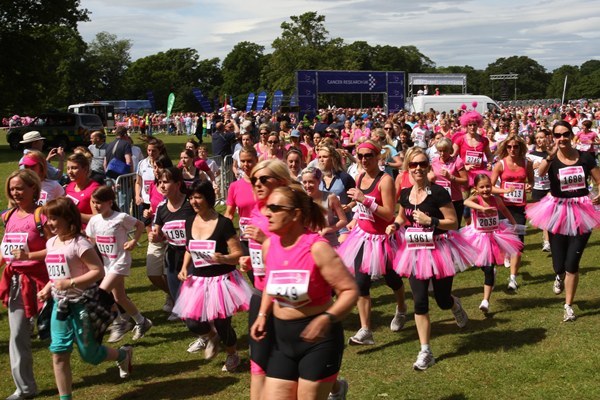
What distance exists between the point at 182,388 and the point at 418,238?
8.60 ft

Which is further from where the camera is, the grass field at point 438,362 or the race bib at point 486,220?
the race bib at point 486,220

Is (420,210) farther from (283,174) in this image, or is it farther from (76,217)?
(76,217)

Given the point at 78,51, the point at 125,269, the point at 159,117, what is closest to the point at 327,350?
the point at 125,269

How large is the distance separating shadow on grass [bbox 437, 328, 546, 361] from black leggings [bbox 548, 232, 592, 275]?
800mm

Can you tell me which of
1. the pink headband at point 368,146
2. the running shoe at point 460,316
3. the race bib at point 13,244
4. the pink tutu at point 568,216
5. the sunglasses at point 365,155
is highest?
the pink headband at point 368,146

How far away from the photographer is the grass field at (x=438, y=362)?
6.14m

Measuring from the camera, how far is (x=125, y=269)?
23.5 ft

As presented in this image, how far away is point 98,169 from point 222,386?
831cm

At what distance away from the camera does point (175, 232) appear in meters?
7.20

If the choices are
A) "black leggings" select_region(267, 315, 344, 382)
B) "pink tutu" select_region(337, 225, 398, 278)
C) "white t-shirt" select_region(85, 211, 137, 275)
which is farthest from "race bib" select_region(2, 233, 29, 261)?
"pink tutu" select_region(337, 225, 398, 278)

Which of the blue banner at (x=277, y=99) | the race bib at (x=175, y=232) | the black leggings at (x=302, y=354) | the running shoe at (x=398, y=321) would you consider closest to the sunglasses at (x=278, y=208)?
the black leggings at (x=302, y=354)

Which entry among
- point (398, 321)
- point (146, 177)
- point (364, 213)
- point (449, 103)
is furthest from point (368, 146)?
point (449, 103)

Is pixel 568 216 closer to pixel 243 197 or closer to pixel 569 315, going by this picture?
pixel 569 315

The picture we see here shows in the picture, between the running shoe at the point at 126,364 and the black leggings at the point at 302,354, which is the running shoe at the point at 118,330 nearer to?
the running shoe at the point at 126,364
